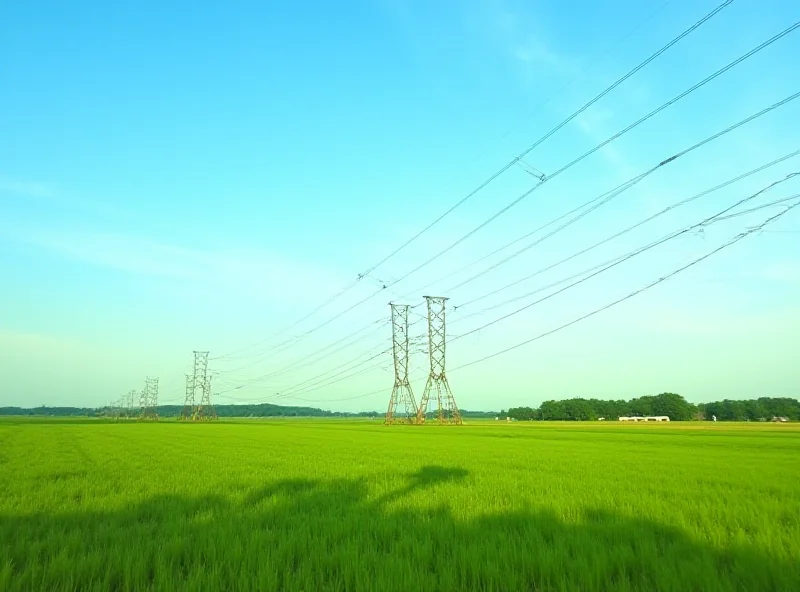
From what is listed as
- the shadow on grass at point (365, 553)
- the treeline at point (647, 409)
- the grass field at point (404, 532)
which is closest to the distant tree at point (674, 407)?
the treeline at point (647, 409)

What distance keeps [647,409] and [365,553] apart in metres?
161

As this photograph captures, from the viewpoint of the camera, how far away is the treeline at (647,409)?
126125 mm

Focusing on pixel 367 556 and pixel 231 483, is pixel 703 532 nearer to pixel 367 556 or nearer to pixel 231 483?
pixel 367 556

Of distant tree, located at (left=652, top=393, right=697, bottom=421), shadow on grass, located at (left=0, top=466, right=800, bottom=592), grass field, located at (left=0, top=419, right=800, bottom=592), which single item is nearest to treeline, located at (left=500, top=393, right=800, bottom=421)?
distant tree, located at (left=652, top=393, right=697, bottom=421)

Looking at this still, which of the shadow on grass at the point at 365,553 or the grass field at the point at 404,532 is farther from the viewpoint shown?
the grass field at the point at 404,532

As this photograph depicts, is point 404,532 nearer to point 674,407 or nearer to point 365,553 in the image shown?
point 365,553

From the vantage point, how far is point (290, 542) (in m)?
5.50

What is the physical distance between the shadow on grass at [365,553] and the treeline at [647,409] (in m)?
144

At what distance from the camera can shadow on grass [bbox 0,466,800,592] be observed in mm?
4191

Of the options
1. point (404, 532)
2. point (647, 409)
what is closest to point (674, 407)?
point (647, 409)

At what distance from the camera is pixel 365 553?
16.5ft

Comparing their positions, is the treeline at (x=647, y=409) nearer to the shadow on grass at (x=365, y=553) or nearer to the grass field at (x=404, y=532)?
the grass field at (x=404, y=532)

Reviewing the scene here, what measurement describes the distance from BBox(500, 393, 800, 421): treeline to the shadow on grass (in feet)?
472

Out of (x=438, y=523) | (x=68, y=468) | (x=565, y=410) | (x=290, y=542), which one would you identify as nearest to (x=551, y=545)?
(x=438, y=523)
